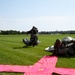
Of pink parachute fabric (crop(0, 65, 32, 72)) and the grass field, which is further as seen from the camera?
the grass field

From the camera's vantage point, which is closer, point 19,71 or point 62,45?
point 19,71

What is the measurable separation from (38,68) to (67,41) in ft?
22.2

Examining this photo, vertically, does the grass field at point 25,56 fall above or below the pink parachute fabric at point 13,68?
above

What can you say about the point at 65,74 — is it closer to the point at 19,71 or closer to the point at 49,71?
the point at 49,71

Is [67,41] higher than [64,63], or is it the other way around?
[67,41]

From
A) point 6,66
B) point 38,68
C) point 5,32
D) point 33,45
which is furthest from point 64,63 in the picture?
point 5,32

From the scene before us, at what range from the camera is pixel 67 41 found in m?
18.8

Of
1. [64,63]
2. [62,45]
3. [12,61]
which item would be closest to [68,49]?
[62,45]

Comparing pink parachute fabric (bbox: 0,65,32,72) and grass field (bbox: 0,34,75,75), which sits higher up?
grass field (bbox: 0,34,75,75)

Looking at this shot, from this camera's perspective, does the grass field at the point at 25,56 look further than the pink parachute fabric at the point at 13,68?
Yes

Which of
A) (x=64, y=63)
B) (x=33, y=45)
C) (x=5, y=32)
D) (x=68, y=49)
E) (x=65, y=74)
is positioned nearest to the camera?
(x=65, y=74)

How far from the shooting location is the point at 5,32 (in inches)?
5202

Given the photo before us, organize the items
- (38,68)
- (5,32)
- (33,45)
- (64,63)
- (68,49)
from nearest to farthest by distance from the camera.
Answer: (38,68) → (64,63) → (68,49) → (33,45) → (5,32)

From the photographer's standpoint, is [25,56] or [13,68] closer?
[13,68]
